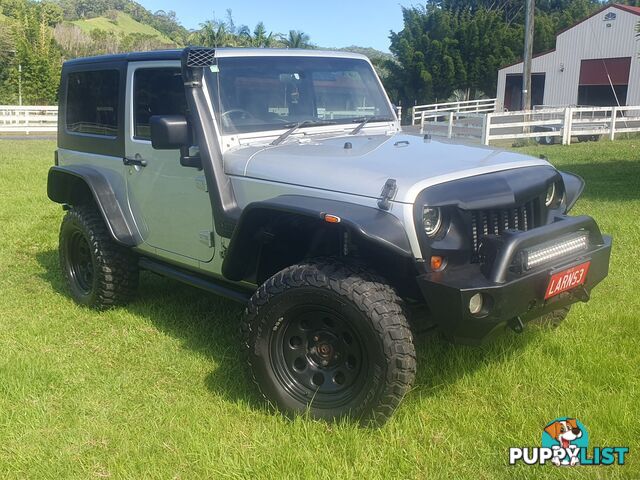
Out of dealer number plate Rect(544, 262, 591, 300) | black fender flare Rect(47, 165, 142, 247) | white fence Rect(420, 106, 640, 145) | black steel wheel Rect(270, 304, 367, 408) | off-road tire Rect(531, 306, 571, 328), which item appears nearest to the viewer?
dealer number plate Rect(544, 262, 591, 300)

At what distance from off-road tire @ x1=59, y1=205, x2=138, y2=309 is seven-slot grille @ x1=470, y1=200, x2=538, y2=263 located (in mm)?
2810

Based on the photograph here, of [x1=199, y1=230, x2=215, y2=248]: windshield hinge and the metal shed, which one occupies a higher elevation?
the metal shed

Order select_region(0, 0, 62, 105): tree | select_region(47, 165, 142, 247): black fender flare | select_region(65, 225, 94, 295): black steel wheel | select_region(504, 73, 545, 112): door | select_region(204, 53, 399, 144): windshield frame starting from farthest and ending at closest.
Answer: select_region(504, 73, 545, 112): door
select_region(0, 0, 62, 105): tree
select_region(65, 225, 94, 295): black steel wheel
select_region(47, 165, 142, 247): black fender flare
select_region(204, 53, 399, 144): windshield frame

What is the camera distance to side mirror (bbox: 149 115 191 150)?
12.3 feet

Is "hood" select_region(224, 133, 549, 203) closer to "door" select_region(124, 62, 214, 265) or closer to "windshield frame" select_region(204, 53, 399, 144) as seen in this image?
"windshield frame" select_region(204, 53, 399, 144)

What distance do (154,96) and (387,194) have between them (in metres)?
2.16

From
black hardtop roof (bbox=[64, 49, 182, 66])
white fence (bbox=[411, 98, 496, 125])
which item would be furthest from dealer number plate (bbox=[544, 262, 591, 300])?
white fence (bbox=[411, 98, 496, 125])

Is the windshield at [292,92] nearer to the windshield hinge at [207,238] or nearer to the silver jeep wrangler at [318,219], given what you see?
the silver jeep wrangler at [318,219]

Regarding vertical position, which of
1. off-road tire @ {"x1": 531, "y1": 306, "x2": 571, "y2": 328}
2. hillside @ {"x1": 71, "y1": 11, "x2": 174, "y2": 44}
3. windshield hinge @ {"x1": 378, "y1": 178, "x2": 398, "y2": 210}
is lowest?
off-road tire @ {"x1": 531, "y1": 306, "x2": 571, "y2": 328}

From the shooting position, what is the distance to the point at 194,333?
4758 mm

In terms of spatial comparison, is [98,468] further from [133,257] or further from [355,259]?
[133,257]

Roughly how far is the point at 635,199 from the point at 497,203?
688 centimetres

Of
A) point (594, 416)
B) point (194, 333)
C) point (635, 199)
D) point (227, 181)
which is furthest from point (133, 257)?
point (635, 199)

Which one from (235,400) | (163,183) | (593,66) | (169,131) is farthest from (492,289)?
(593,66)
